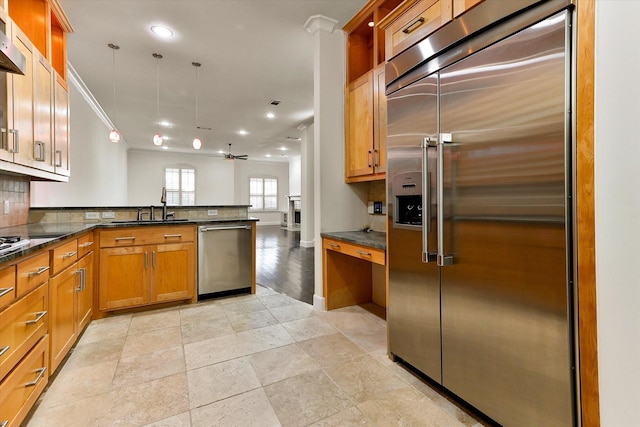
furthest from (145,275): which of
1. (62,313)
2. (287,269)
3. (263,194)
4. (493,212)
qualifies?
(263,194)

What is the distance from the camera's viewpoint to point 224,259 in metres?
3.43

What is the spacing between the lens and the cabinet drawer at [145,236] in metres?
2.84

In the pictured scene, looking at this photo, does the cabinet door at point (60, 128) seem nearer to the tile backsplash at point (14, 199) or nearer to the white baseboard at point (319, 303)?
the tile backsplash at point (14, 199)

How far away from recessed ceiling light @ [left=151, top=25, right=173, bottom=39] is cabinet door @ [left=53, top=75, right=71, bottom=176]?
107 cm

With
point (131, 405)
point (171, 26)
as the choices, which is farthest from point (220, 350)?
point (171, 26)

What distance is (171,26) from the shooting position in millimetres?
3182

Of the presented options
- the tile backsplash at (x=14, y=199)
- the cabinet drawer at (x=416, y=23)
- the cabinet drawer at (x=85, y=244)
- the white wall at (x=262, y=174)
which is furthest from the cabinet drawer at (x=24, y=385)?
the white wall at (x=262, y=174)

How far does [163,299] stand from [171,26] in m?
2.92

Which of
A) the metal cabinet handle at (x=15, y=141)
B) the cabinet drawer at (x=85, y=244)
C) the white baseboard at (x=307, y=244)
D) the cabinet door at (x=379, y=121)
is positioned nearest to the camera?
the metal cabinet handle at (x=15, y=141)

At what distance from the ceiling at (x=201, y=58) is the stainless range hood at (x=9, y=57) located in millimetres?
1818

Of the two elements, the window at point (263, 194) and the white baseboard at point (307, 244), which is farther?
the window at point (263, 194)

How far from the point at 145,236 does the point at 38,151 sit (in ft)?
3.55

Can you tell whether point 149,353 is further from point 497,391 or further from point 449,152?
point 449,152

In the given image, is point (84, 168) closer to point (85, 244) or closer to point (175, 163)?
point (85, 244)
